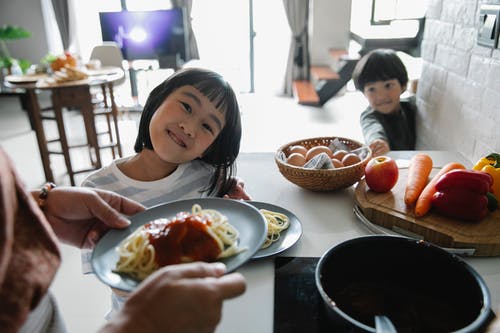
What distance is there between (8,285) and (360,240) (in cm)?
56

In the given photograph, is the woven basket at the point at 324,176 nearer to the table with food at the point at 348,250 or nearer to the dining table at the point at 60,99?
the table with food at the point at 348,250

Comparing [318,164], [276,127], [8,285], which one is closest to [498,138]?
[318,164]

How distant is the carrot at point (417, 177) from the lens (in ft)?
3.28

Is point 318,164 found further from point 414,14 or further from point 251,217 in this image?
point 414,14

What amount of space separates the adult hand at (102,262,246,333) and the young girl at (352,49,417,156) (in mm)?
1477

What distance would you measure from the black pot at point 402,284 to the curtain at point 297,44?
17.1 feet

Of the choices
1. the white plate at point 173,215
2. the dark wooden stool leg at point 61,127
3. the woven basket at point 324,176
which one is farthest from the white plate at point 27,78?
the white plate at point 173,215

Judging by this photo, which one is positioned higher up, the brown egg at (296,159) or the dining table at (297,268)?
the brown egg at (296,159)

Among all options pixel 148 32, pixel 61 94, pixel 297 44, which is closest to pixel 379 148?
pixel 61 94

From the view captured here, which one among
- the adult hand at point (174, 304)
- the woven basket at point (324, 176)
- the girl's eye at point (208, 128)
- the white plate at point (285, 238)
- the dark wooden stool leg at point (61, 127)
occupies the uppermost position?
the girl's eye at point (208, 128)

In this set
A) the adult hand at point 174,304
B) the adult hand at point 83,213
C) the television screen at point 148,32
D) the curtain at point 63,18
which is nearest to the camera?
the adult hand at point 174,304

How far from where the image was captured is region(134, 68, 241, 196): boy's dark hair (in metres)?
1.13

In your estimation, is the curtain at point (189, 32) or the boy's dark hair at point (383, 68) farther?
the curtain at point (189, 32)

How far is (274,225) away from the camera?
3.03ft
